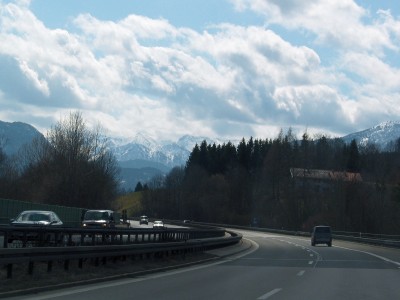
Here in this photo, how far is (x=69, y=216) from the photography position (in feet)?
187

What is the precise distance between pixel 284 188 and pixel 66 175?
4063 cm

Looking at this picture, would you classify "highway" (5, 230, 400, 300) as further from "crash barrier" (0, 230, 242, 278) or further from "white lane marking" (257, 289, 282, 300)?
"crash barrier" (0, 230, 242, 278)

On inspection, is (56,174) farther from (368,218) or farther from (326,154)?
(326,154)

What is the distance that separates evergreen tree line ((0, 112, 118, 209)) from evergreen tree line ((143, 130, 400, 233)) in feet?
95.9

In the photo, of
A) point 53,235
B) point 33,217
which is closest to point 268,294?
point 53,235

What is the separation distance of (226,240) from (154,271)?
64.9ft

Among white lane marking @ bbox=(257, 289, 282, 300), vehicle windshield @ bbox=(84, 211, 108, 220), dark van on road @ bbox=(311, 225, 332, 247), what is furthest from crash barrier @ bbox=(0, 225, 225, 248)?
dark van on road @ bbox=(311, 225, 332, 247)

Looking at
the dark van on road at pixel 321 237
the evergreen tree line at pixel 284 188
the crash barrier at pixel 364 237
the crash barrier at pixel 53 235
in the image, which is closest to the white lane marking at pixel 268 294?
Result: the crash barrier at pixel 53 235

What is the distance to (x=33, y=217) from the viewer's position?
3098 centimetres

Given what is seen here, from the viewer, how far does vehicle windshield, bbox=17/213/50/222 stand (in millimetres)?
30648

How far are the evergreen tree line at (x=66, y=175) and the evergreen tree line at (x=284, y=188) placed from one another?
2922 cm

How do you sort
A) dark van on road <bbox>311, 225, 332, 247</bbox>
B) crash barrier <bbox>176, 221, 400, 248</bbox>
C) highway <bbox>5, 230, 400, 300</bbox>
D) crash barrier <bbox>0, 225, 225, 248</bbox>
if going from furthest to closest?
dark van on road <bbox>311, 225, 332, 247</bbox> → crash barrier <bbox>176, 221, 400, 248</bbox> → crash barrier <bbox>0, 225, 225, 248</bbox> → highway <bbox>5, 230, 400, 300</bbox>

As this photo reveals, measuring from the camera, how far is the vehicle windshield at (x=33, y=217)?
101ft

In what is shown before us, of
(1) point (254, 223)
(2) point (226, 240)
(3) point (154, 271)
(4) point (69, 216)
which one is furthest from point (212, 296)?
(1) point (254, 223)
